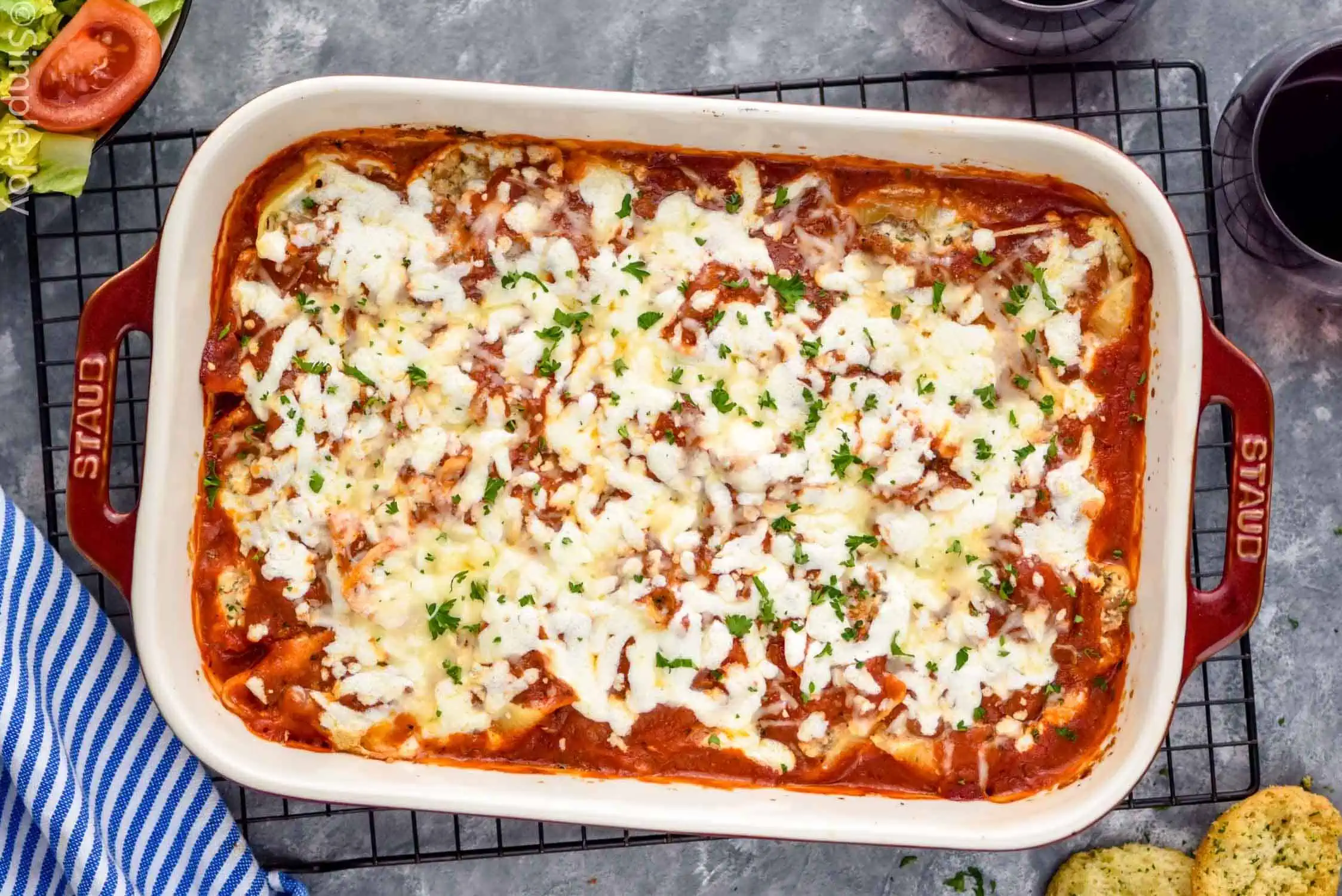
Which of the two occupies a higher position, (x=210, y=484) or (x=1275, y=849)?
(x=210, y=484)

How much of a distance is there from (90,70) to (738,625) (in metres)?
1.85

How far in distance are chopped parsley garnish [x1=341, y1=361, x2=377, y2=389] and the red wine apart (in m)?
1.99

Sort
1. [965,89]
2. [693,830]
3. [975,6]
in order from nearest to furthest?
[693,830]
[975,6]
[965,89]

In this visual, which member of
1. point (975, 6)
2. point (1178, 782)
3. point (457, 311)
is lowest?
point (1178, 782)

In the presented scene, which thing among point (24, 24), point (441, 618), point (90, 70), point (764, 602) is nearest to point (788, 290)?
point (764, 602)

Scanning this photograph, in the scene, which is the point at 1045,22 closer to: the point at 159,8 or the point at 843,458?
the point at 843,458

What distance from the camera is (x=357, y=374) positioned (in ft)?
8.64

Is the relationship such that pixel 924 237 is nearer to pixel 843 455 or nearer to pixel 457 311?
pixel 843 455

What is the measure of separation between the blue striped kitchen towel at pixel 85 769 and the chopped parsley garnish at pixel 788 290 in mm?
1694

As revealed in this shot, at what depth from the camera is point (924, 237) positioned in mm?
2711

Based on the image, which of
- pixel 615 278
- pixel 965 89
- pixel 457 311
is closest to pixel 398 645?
pixel 457 311

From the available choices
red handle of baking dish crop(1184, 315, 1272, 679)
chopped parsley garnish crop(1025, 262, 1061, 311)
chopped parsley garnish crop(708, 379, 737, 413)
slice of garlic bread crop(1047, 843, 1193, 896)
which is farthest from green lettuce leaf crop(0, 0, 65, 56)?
slice of garlic bread crop(1047, 843, 1193, 896)

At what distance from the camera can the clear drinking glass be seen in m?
2.71

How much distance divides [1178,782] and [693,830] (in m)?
1.30
